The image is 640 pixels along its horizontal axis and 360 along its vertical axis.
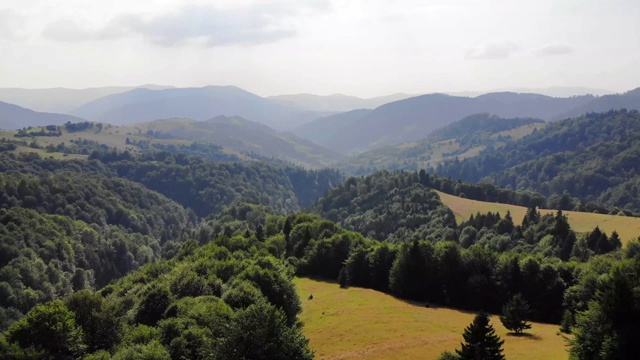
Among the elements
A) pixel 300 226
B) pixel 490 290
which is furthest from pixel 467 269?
pixel 300 226

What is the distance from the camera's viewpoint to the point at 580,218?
151250 millimetres

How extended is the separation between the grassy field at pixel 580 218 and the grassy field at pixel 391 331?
247 ft

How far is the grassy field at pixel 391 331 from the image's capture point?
165 ft

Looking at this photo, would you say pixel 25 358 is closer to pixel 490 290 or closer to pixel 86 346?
pixel 86 346

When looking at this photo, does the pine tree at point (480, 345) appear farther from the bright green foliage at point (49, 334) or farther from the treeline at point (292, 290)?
the bright green foliage at point (49, 334)

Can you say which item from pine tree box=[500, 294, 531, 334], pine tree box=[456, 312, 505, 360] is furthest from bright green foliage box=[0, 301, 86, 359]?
pine tree box=[500, 294, 531, 334]

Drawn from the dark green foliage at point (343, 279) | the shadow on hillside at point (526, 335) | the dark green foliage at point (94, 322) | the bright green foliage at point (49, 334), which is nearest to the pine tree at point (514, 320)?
the shadow on hillside at point (526, 335)

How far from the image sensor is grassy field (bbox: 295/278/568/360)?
165ft

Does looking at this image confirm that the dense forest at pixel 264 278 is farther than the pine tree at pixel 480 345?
Yes

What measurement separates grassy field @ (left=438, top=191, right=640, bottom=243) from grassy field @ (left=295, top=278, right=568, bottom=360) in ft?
247

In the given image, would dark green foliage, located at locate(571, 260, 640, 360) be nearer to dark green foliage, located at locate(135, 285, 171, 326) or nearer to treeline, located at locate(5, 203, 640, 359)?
treeline, located at locate(5, 203, 640, 359)

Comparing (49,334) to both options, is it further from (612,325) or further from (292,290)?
(612,325)

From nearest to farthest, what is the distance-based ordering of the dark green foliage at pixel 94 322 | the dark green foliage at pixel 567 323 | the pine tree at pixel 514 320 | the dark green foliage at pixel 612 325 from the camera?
the dark green foliage at pixel 612 325
the dark green foliage at pixel 94 322
the pine tree at pixel 514 320
the dark green foliage at pixel 567 323

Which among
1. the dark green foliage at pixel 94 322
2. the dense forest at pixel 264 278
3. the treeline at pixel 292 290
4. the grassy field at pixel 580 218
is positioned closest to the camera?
the treeline at pixel 292 290
